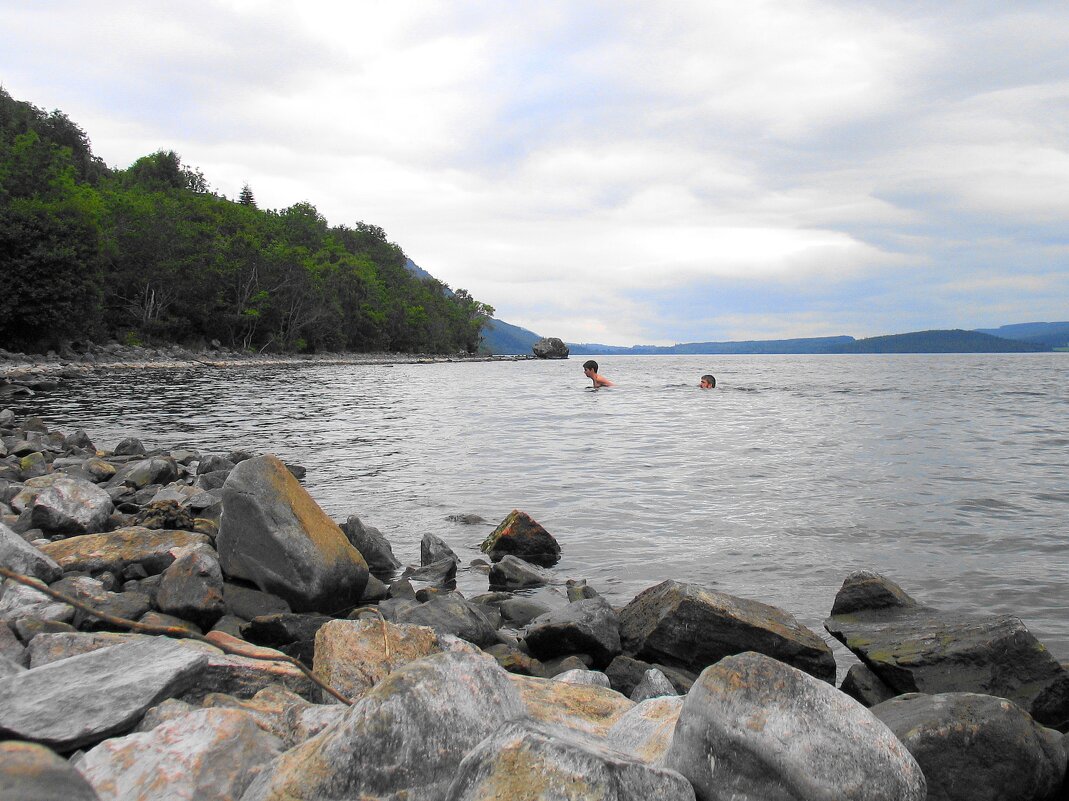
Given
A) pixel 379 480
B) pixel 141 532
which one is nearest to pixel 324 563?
pixel 141 532

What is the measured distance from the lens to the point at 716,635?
5.01 metres

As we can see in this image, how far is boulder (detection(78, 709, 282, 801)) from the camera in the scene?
2375 mm

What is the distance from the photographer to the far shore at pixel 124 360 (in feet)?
135

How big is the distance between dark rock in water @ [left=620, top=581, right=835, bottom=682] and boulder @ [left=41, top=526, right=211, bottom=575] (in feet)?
12.9

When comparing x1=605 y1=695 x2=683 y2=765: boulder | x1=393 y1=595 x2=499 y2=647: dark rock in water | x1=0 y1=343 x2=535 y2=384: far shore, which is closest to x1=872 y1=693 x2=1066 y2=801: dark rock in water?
x1=605 y1=695 x2=683 y2=765: boulder

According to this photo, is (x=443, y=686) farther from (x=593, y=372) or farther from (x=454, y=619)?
(x=593, y=372)

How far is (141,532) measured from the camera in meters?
6.41

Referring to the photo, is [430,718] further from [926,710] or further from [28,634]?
[28,634]

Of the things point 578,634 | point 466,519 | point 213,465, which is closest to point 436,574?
point 578,634

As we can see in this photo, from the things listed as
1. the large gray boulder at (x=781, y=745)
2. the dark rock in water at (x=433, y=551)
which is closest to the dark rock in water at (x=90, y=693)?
the large gray boulder at (x=781, y=745)

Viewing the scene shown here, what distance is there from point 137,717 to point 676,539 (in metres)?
7.02

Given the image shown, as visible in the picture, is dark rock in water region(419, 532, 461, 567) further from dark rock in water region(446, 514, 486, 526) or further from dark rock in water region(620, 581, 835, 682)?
dark rock in water region(620, 581, 835, 682)

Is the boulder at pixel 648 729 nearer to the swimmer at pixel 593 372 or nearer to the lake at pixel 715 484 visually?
the lake at pixel 715 484

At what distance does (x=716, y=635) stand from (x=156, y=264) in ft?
229
